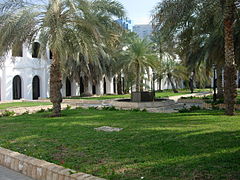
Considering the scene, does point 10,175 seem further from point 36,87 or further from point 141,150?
point 36,87

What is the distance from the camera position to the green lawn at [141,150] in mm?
4508

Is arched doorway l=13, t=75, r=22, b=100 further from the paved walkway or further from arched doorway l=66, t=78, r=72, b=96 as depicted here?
the paved walkway

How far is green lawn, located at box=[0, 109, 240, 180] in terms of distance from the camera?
451 centimetres

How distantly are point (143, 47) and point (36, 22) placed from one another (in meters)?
13.0

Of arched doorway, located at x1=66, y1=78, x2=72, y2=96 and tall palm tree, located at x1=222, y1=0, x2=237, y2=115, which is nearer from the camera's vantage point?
tall palm tree, located at x1=222, y1=0, x2=237, y2=115

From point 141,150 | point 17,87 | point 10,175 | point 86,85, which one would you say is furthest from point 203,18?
point 86,85

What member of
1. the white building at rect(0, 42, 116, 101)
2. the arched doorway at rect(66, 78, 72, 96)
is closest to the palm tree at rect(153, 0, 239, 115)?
the white building at rect(0, 42, 116, 101)

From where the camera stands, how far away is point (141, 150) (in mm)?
5820

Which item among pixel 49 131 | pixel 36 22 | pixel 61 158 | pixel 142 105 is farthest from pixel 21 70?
pixel 61 158

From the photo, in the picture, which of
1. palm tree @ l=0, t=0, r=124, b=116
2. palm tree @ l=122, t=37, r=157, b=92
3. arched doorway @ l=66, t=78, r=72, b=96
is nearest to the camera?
palm tree @ l=0, t=0, r=124, b=116

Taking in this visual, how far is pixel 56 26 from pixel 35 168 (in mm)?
7182

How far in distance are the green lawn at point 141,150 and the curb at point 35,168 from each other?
25cm

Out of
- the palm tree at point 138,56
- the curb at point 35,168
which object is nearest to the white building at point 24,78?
the palm tree at point 138,56

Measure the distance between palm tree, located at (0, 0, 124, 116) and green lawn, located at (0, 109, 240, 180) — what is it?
4.18 metres
